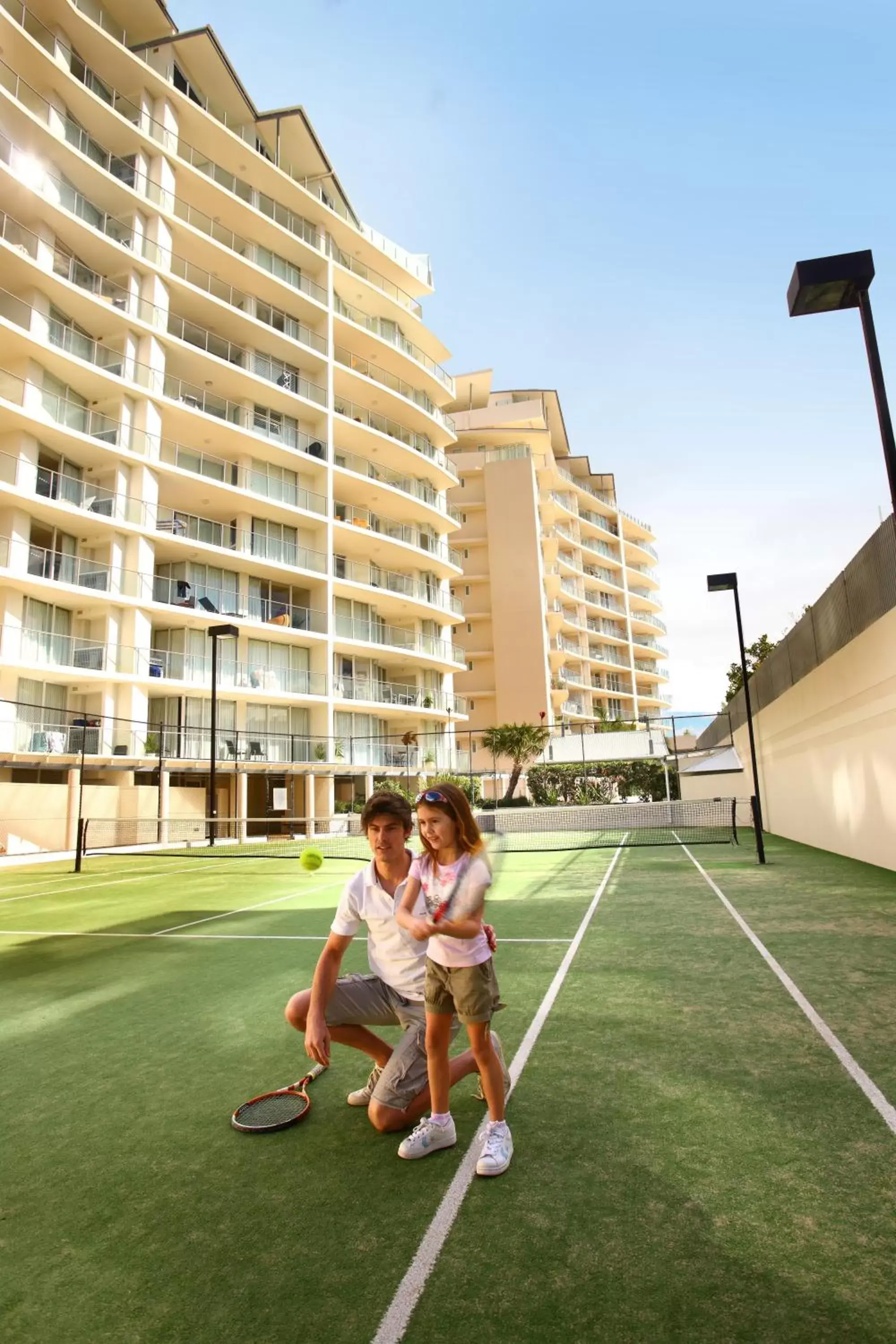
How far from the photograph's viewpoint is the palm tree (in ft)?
129

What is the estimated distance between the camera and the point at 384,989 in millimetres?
4039

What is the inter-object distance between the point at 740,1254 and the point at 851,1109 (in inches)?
62.8

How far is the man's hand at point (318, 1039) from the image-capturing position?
3.60 metres

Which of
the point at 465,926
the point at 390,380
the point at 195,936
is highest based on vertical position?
the point at 390,380

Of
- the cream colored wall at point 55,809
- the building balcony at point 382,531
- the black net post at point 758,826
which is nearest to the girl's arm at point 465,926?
the black net post at point 758,826

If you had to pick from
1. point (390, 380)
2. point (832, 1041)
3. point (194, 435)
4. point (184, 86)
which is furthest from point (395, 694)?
point (832, 1041)

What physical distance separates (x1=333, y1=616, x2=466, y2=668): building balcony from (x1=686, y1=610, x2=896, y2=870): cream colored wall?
2112cm

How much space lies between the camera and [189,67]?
3206 centimetres

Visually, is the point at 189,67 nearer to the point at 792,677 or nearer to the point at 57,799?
the point at 57,799

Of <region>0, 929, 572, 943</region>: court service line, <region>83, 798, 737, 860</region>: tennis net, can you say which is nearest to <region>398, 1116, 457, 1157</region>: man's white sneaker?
<region>0, 929, 572, 943</region>: court service line

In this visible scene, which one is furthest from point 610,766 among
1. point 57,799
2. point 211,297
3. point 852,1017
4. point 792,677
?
point 852,1017

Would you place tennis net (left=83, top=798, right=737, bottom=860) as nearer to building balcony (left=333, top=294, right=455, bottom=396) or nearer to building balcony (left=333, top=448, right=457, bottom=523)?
building balcony (left=333, top=448, right=457, bottom=523)

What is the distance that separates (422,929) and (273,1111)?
1915mm

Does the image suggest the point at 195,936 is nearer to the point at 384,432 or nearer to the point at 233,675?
the point at 233,675
